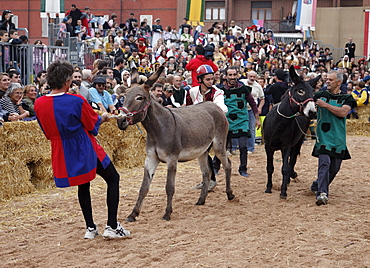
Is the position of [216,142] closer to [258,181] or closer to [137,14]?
[258,181]

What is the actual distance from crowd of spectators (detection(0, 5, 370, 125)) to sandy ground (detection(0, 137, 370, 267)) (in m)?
1.91

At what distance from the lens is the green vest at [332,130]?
838cm

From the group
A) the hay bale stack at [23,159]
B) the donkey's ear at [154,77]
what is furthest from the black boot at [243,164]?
the donkey's ear at [154,77]

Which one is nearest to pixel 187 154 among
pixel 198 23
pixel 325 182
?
pixel 325 182

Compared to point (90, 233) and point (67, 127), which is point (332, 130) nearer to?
point (90, 233)

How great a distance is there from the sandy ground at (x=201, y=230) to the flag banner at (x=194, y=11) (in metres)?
19.9

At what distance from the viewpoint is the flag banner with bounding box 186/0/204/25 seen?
94.2ft

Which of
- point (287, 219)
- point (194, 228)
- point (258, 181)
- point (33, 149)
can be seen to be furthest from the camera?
point (258, 181)

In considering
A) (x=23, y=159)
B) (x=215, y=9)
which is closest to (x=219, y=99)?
(x=23, y=159)

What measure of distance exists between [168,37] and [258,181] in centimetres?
1615

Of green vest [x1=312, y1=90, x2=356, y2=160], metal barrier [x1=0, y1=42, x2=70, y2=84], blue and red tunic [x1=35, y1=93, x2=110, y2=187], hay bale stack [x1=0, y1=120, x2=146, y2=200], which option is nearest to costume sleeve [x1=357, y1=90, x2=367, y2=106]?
metal barrier [x1=0, y1=42, x2=70, y2=84]

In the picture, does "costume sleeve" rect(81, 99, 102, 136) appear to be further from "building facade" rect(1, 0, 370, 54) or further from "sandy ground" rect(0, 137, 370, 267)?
"building facade" rect(1, 0, 370, 54)

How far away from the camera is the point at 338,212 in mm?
7859

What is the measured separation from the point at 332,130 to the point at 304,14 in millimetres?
28316
